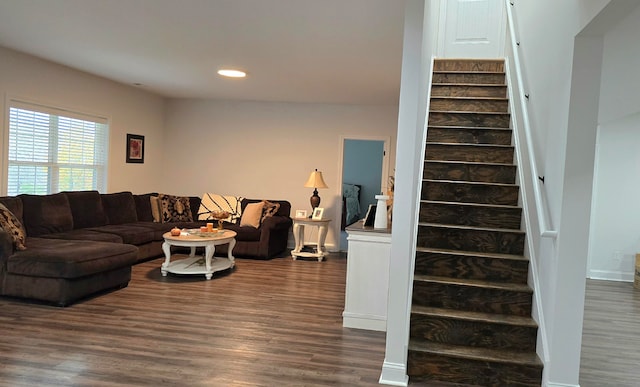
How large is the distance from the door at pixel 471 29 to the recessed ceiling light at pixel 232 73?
8.24 feet

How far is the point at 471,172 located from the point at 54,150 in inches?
196

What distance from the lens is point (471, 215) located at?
12.8 ft

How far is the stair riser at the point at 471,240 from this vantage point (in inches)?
144

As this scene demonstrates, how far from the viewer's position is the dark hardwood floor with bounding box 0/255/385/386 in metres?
2.92

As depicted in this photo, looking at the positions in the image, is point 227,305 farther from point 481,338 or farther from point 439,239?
point 481,338

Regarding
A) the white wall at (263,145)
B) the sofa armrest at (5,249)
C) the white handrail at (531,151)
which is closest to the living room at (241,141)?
the white wall at (263,145)

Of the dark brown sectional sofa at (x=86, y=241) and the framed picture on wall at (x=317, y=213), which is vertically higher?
the framed picture on wall at (x=317, y=213)

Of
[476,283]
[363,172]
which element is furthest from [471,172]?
[363,172]

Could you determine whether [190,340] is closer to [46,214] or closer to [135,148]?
[46,214]

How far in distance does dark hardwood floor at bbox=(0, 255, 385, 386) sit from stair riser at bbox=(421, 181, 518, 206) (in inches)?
49.4

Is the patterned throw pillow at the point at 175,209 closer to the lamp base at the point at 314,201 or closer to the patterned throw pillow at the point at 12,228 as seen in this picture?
the lamp base at the point at 314,201

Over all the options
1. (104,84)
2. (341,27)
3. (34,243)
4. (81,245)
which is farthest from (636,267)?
(104,84)

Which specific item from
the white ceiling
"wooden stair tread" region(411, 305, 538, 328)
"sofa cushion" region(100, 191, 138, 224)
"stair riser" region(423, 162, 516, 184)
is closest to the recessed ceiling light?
the white ceiling

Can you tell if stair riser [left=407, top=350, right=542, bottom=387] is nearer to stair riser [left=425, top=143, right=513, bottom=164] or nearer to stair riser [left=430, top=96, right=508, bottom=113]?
stair riser [left=425, top=143, right=513, bottom=164]
